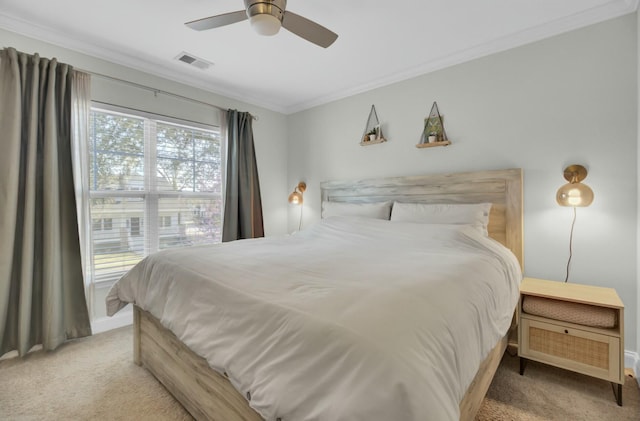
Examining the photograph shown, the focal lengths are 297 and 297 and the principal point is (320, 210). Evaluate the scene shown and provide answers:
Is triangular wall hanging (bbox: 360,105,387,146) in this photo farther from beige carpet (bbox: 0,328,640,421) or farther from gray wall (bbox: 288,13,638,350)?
beige carpet (bbox: 0,328,640,421)

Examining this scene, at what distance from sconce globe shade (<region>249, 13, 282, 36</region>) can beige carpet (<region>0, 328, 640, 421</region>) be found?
2.11 metres

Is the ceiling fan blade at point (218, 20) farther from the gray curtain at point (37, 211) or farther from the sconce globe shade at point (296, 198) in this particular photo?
the sconce globe shade at point (296, 198)

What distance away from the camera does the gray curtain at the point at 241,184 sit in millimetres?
3414

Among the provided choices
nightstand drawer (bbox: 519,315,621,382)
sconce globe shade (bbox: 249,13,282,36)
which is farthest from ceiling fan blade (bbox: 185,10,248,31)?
nightstand drawer (bbox: 519,315,621,382)

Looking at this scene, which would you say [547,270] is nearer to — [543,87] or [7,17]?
[543,87]

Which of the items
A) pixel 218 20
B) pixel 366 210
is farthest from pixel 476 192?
pixel 218 20

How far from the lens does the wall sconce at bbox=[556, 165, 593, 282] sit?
6.67ft

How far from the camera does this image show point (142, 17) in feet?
7.03

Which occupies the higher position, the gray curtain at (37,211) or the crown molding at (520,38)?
the crown molding at (520,38)

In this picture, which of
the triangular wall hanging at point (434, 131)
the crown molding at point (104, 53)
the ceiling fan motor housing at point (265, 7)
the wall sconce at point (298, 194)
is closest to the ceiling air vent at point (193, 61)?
the crown molding at point (104, 53)

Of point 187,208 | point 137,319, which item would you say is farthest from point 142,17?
point 137,319

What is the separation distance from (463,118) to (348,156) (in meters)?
1.30

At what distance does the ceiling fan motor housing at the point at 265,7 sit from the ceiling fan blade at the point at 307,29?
0.20ft

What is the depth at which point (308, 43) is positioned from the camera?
2490 mm
